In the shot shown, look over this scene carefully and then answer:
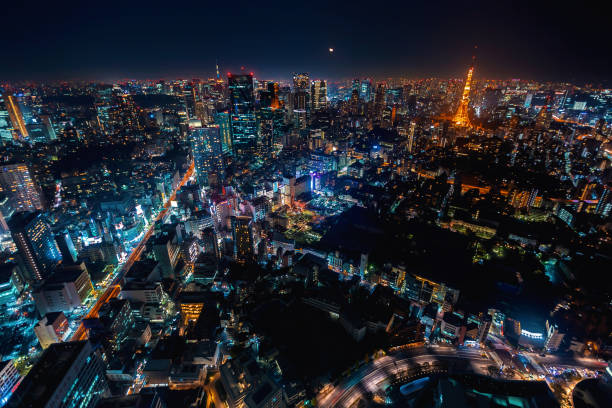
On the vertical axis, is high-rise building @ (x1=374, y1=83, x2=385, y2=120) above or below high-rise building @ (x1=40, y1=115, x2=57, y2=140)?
above

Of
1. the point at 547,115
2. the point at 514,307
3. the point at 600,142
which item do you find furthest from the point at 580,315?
the point at 547,115

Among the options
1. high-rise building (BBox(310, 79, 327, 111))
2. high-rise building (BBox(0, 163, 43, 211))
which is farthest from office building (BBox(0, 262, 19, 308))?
high-rise building (BBox(310, 79, 327, 111))

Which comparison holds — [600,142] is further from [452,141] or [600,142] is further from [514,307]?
[514,307]

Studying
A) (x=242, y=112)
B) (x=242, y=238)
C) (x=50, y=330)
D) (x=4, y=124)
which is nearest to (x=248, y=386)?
(x=242, y=238)

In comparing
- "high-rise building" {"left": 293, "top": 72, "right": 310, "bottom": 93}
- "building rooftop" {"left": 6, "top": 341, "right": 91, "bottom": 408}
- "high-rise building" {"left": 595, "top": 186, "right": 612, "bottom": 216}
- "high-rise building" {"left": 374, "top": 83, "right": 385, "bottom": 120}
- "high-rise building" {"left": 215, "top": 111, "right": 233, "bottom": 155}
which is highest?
"high-rise building" {"left": 293, "top": 72, "right": 310, "bottom": 93}

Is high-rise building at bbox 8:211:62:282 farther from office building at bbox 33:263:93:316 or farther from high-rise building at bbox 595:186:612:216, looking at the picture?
high-rise building at bbox 595:186:612:216

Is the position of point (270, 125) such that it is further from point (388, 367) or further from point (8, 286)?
point (388, 367)

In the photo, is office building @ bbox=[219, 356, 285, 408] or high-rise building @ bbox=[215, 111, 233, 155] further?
high-rise building @ bbox=[215, 111, 233, 155]

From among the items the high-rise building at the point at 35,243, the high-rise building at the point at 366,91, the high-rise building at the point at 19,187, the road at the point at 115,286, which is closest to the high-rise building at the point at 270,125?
the road at the point at 115,286
